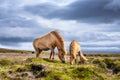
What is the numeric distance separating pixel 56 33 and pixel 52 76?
10.6 meters

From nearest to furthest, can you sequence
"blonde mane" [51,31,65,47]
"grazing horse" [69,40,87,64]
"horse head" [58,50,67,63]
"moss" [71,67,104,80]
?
"moss" [71,67,104,80] → "grazing horse" [69,40,87,64] → "horse head" [58,50,67,63] → "blonde mane" [51,31,65,47]

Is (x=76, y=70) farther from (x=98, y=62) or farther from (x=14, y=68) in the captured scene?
(x=98, y=62)

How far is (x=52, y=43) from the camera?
1145 inches

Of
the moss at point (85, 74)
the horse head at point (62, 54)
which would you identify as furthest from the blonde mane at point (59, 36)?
the moss at point (85, 74)

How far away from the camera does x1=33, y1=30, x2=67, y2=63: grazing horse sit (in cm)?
2773

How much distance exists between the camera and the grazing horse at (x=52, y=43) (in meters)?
27.7

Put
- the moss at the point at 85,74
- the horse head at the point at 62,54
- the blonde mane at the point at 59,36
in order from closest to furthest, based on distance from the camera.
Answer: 1. the moss at the point at 85,74
2. the horse head at the point at 62,54
3. the blonde mane at the point at 59,36

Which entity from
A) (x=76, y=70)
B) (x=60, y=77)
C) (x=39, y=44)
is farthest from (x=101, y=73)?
(x=39, y=44)

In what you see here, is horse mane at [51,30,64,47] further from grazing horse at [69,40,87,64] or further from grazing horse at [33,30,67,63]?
grazing horse at [69,40,87,64]

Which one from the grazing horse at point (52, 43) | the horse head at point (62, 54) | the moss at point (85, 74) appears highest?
the grazing horse at point (52, 43)

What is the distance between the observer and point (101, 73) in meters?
20.6

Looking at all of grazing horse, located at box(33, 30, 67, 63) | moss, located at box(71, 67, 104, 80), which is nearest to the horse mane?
grazing horse, located at box(33, 30, 67, 63)

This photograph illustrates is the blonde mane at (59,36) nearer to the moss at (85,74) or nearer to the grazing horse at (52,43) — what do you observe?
the grazing horse at (52,43)

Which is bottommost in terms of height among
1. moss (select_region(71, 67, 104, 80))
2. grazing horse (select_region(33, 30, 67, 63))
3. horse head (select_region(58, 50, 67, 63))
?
moss (select_region(71, 67, 104, 80))
